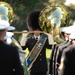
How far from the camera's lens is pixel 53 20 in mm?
7359

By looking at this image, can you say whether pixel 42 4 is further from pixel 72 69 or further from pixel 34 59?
pixel 72 69

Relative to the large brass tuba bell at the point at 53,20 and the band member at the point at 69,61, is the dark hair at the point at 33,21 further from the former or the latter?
the band member at the point at 69,61

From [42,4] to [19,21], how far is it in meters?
2.16

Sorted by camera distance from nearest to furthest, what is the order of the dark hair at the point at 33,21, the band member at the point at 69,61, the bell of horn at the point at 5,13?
the band member at the point at 69,61
the bell of horn at the point at 5,13
the dark hair at the point at 33,21

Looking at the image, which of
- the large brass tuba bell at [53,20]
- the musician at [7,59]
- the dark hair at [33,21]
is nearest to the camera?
the musician at [7,59]

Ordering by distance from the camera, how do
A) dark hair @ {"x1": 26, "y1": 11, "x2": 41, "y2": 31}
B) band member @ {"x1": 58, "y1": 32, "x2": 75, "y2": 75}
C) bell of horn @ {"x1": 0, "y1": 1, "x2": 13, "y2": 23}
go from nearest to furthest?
1. band member @ {"x1": 58, "y1": 32, "x2": 75, "y2": 75}
2. bell of horn @ {"x1": 0, "y1": 1, "x2": 13, "y2": 23}
3. dark hair @ {"x1": 26, "y1": 11, "x2": 41, "y2": 31}

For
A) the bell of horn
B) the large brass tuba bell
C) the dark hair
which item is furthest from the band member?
the dark hair

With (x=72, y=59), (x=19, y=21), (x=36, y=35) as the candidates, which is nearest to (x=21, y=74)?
(x=72, y=59)

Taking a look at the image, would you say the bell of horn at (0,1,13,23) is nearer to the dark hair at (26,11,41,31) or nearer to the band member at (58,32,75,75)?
the dark hair at (26,11,41,31)

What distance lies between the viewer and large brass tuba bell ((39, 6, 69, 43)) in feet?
23.4

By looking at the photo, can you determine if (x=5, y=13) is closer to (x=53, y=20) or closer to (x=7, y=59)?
(x=53, y=20)

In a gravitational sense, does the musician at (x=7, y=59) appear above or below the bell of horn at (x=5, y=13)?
below

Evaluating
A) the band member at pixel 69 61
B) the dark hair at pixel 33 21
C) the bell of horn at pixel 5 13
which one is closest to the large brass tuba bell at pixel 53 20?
the bell of horn at pixel 5 13

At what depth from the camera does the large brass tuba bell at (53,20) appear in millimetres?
7146
